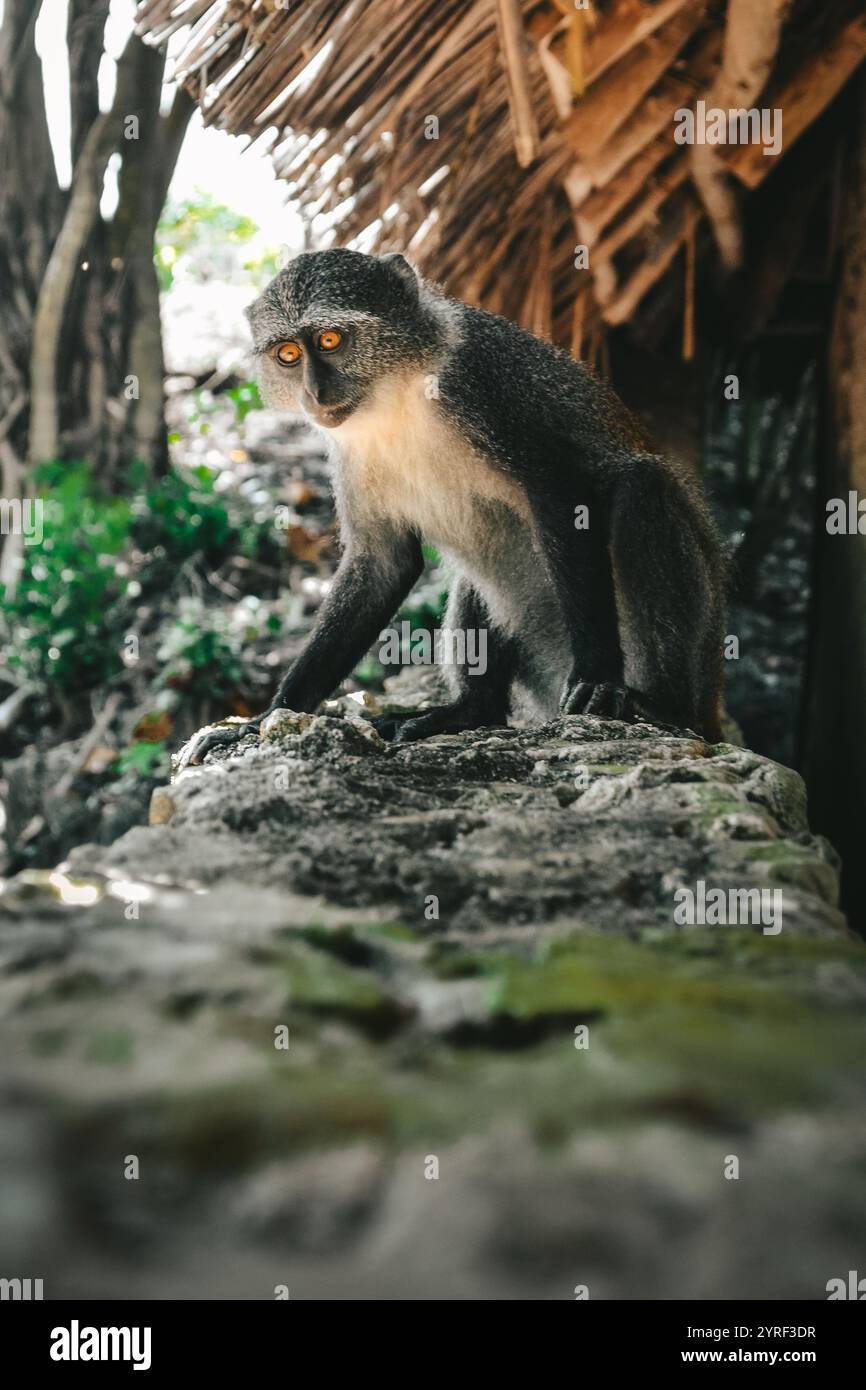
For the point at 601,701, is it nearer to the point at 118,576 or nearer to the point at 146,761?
the point at 146,761

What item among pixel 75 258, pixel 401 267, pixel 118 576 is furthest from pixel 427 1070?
pixel 75 258

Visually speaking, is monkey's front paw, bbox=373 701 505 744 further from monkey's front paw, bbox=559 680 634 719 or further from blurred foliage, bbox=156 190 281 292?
blurred foliage, bbox=156 190 281 292

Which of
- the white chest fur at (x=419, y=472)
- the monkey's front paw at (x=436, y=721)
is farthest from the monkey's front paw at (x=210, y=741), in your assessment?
the white chest fur at (x=419, y=472)

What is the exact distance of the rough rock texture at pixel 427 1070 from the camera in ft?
3.57

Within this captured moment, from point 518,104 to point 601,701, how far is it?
7.75ft

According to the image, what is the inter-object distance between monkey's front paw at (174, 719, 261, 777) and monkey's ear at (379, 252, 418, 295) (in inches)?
69.1

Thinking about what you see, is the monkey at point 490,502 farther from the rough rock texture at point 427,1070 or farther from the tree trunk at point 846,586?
the rough rock texture at point 427,1070

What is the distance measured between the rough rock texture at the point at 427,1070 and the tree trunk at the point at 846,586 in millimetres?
3351

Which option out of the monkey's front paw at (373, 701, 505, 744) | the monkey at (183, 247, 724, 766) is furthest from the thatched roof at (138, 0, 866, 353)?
the monkey's front paw at (373, 701, 505, 744)

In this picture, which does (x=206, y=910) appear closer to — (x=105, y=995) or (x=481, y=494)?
(x=105, y=995)

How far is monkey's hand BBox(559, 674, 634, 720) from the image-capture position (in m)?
3.71

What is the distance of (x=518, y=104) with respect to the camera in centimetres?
458

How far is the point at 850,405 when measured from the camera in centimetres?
539
